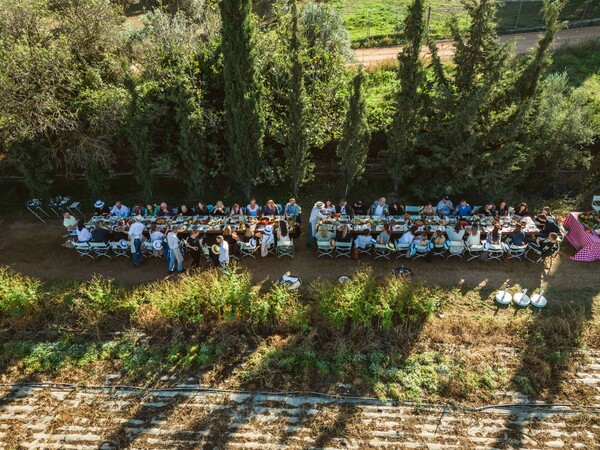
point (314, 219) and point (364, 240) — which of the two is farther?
point (314, 219)

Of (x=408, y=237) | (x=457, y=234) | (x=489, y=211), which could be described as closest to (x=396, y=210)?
(x=408, y=237)

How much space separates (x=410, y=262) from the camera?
41.7ft

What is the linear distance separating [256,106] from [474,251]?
29.6 ft

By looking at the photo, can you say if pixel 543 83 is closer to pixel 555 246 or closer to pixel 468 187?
pixel 468 187

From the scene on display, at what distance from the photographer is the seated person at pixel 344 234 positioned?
39.6ft

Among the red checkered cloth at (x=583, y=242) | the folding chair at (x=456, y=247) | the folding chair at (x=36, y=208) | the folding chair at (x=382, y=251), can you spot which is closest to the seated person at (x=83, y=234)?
the folding chair at (x=36, y=208)

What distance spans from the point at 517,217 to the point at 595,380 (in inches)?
221

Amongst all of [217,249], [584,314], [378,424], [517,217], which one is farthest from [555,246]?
[217,249]

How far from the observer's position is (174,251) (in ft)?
39.4

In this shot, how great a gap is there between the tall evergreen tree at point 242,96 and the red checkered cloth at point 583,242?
11578 mm

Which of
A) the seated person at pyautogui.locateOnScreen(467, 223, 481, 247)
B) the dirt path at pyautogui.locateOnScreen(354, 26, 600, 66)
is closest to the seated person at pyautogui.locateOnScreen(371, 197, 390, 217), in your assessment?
the seated person at pyautogui.locateOnScreen(467, 223, 481, 247)

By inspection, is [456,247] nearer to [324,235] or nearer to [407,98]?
[324,235]

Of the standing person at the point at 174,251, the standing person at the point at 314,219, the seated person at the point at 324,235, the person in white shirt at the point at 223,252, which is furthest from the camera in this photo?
the standing person at the point at 314,219

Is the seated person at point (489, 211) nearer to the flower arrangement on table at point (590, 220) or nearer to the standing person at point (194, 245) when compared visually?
the flower arrangement on table at point (590, 220)
